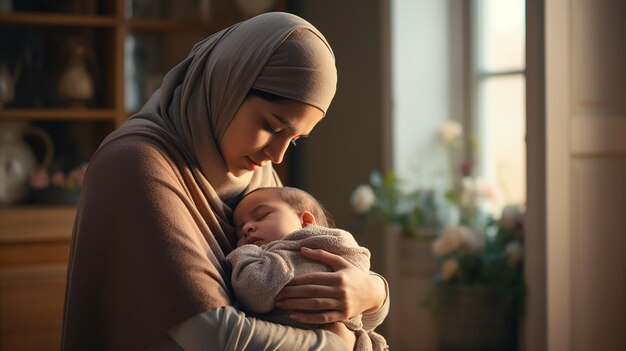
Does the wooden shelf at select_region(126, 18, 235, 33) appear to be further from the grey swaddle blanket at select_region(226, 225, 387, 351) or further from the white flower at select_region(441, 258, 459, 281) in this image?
the grey swaddle blanket at select_region(226, 225, 387, 351)

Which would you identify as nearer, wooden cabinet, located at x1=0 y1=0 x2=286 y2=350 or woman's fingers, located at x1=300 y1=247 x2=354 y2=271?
woman's fingers, located at x1=300 y1=247 x2=354 y2=271

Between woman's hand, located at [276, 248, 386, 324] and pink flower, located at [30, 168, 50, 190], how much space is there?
276 cm

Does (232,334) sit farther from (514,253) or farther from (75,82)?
(75,82)

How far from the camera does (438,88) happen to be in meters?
4.07

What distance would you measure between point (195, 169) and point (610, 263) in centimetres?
193

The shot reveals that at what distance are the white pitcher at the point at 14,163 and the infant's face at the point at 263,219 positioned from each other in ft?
8.59

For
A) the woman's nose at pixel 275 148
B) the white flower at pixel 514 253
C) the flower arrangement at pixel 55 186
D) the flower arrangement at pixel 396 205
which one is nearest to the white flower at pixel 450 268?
the white flower at pixel 514 253

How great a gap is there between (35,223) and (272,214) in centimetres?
254

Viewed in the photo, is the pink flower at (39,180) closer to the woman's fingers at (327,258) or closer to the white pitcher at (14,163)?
the white pitcher at (14,163)

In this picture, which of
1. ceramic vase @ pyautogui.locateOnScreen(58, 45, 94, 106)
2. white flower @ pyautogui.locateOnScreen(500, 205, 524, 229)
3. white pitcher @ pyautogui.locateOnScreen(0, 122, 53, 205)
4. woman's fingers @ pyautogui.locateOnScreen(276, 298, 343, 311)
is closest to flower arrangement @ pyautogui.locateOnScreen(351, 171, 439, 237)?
white flower @ pyautogui.locateOnScreen(500, 205, 524, 229)

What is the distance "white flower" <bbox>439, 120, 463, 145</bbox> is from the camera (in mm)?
3979

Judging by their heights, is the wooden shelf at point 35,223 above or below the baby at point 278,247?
below

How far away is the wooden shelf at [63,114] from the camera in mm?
4074

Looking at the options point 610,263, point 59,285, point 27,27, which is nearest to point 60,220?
point 59,285
